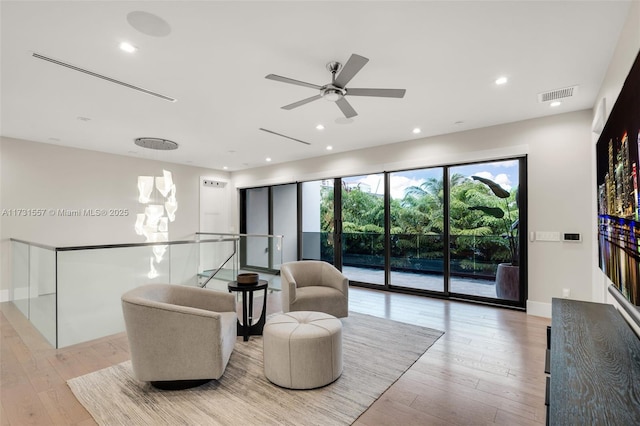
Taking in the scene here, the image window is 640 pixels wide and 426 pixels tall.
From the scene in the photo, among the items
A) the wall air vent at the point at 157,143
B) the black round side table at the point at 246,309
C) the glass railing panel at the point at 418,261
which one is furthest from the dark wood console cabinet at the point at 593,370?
the wall air vent at the point at 157,143

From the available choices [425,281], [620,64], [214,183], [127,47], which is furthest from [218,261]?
[620,64]

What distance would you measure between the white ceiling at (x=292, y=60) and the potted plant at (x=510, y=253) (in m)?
1.18

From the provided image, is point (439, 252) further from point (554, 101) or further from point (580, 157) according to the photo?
point (554, 101)

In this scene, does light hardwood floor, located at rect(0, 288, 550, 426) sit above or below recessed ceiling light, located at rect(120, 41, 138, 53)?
below

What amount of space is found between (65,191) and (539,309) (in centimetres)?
828

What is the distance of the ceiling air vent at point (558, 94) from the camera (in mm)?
3455

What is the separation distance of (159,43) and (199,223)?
5952mm

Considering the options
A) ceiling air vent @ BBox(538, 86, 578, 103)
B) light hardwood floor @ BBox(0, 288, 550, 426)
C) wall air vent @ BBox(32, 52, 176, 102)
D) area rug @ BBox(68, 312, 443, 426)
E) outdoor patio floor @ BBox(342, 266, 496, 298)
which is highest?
wall air vent @ BBox(32, 52, 176, 102)

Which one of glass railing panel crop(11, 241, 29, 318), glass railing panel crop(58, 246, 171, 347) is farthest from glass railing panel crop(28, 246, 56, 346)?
glass railing panel crop(11, 241, 29, 318)

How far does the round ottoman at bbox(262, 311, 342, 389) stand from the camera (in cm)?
244

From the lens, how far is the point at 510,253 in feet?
15.4

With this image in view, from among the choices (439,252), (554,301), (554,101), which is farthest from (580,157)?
(554,301)

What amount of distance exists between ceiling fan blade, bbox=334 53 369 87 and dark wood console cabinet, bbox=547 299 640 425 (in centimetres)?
210

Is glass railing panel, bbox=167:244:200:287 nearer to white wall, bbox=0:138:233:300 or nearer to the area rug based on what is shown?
the area rug
